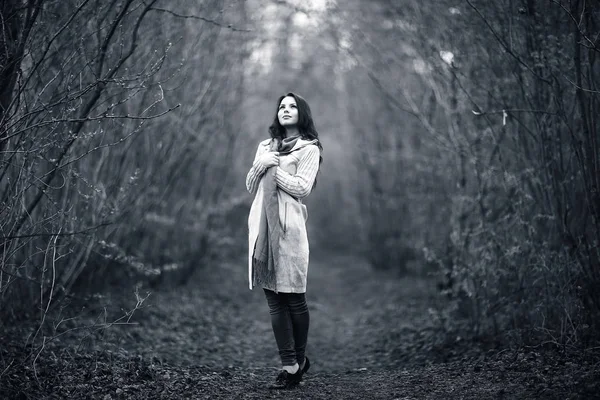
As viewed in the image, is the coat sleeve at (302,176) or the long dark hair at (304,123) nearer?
the coat sleeve at (302,176)

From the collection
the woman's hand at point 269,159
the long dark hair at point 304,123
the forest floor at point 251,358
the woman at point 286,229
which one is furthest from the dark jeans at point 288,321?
the long dark hair at point 304,123

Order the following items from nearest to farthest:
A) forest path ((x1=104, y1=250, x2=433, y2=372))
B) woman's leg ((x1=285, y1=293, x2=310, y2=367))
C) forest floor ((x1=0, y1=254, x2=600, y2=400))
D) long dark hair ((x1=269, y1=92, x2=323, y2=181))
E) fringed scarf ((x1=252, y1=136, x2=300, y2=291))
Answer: forest floor ((x1=0, y1=254, x2=600, y2=400)) < fringed scarf ((x1=252, y1=136, x2=300, y2=291)) < woman's leg ((x1=285, y1=293, x2=310, y2=367)) < long dark hair ((x1=269, y1=92, x2=323, y2=181)) < forest path ((x1=104, y1=250, x2=433, y2=372))

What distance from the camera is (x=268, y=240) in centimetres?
355

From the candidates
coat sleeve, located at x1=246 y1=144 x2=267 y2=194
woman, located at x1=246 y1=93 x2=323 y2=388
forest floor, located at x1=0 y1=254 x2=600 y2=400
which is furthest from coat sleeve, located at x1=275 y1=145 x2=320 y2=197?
forest floor, located at x1=0 y1=254 x2=600 y2=400

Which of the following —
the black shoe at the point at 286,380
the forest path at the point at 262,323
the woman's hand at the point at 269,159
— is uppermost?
the woman's hand at the point at 269,159

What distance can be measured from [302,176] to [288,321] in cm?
96

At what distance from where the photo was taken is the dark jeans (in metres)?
3.60

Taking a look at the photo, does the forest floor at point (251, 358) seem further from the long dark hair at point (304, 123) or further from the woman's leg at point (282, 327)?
the long dark hair at point (304, 123)

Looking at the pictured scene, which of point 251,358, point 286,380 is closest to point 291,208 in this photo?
point 286,380

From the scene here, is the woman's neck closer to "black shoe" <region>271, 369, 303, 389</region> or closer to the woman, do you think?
the woman

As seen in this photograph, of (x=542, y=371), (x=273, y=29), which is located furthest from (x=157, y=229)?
(x=542, y=371)

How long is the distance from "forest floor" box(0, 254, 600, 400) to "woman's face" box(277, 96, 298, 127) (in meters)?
1.72

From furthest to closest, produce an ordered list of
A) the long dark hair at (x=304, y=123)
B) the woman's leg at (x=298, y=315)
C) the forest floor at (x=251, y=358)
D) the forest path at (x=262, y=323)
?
the forest path at (x=262, y=323)
the long dark hair at (x=304, y=123)
the woman's leg at (x=298, y=315)
the forest floor at (x=251, y=358)

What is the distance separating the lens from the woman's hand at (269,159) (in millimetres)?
3547
